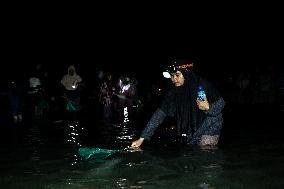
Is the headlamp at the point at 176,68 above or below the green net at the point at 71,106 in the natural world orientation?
above

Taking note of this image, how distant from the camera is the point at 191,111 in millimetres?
8664

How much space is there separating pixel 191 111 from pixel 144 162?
1293 millimetres

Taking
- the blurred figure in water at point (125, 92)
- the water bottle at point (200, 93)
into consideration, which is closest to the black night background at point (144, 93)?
the blurred figure in water at point (125, 92)

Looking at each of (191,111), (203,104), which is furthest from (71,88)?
(203,104)

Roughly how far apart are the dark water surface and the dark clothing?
36 cm

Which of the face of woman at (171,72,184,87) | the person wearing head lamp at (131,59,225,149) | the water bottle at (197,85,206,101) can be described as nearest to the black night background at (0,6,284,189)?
the person wearing head lamp at (131,59,225,149)

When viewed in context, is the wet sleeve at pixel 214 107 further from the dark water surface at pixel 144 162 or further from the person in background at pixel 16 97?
the person in background at pixel 16 97

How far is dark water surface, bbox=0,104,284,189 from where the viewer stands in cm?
648

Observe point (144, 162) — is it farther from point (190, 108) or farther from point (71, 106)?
point (71, 106)

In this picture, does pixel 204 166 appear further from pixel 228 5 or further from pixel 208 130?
pixel 228 5

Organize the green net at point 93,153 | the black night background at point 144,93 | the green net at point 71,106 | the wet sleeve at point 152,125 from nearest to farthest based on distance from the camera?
the black night background at point 144,93 → the wet sleeve at point 152,125 → the green net at point 93,153 → the green net at point 71,106

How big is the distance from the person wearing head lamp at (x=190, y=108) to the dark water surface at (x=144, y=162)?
0.30 metres

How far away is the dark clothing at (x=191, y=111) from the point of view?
27.3 ft

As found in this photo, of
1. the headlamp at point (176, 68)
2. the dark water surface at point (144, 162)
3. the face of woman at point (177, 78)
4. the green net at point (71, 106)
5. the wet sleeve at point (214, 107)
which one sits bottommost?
the dark water surface at point (144, 162)
